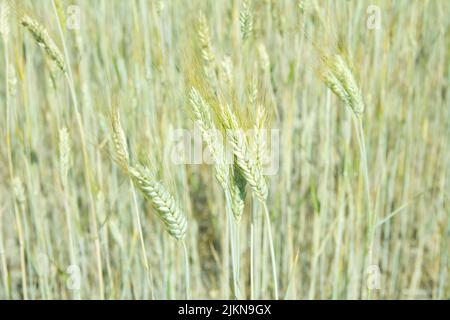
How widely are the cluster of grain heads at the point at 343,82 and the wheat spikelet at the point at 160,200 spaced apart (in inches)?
12.0

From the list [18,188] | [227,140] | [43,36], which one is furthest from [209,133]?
[18,188]

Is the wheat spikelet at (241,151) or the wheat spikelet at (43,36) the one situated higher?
the wheat spikelet at (43,36)

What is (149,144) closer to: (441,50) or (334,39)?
(334,39)

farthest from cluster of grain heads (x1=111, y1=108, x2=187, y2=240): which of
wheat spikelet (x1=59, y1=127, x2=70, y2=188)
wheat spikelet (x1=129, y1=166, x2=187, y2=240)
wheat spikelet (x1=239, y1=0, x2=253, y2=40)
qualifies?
wheat spikelet (x1=239, y1=0, x2=253, y2=40)

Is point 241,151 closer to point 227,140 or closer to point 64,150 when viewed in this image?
point 227,140

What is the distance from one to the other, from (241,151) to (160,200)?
116 millimetres

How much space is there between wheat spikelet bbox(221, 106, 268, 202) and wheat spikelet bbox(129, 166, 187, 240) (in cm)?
10

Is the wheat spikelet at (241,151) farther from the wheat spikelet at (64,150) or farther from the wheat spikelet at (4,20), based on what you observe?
the wheat spikelet at (4,20)

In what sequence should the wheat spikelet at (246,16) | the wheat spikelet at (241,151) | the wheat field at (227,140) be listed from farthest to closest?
the wheat spikelet at (246,16)
the wheat field at (227,140)
the wheat spikelet at (241,151)

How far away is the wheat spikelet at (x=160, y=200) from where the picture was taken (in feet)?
1.90

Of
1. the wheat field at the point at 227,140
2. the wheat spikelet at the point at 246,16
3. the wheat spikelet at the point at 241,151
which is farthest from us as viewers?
the wheat spikelet at the point at 246,16

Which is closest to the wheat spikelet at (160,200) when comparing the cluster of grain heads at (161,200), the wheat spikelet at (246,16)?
the cluster of grain heads at (161,200)

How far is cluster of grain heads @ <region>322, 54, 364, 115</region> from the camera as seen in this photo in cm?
69

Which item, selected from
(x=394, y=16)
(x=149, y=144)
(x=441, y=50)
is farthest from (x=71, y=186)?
(x=441, y=50)
